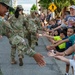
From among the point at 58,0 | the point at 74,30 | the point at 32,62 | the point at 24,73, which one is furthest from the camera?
the point at 58,0

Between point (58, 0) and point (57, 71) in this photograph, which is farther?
point (58, 0)

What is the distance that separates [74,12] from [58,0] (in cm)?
3473

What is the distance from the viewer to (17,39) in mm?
4930

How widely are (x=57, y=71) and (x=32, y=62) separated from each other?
5.77 ft

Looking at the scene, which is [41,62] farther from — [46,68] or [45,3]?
[45,3]

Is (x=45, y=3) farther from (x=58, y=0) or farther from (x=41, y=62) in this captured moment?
(x=41, y=62)

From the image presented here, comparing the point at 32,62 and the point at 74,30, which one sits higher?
the point at 74,30

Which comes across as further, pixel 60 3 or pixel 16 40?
pixel 60 3

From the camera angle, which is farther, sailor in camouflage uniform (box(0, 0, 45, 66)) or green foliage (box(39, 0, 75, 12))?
green foliage (box(39, 0, 75, 12))

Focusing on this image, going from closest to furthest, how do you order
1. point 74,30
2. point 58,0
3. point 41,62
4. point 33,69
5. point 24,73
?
point 41,62 → point 74,30 → point 24,73 → point 33,69 → point 58,0

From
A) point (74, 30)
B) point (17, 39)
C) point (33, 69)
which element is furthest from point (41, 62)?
point (33, 69)

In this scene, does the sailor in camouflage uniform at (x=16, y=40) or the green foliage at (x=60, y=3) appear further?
the green foliage at (x=60, y=3)

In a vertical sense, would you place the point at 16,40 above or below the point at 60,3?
above

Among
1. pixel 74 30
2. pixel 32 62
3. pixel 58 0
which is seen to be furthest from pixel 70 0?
pixel 74 30
